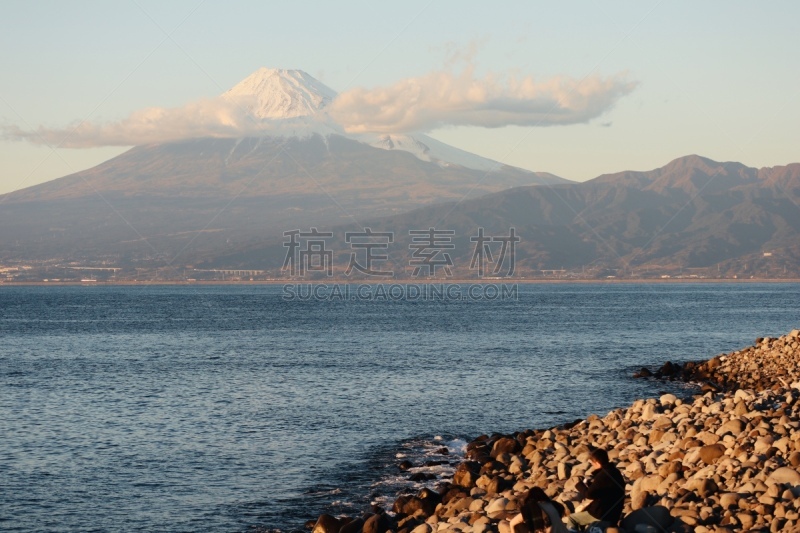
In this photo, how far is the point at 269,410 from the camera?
32.4 m

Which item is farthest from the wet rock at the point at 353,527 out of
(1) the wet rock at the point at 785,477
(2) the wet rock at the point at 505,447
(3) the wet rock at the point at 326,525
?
(1) the wet rock at the point at 785,477

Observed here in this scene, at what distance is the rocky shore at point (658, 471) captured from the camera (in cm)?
1344

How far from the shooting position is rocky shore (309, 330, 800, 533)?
13438 mm

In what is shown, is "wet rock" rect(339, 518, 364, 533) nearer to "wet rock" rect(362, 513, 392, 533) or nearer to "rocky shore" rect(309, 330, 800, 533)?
"rocky shore" rect(309, 330, 800, 533)

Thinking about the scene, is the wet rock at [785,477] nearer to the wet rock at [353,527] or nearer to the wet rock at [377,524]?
the wet rock at [377,524]

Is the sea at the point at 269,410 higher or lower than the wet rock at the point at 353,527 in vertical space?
lower

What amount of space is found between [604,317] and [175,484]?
7927 cm

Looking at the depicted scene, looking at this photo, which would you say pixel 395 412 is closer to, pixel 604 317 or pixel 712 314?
pixel 604 317

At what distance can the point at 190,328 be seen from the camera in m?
85.8

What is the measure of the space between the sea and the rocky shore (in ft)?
7.00

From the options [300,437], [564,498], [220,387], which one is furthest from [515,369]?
[564,498]

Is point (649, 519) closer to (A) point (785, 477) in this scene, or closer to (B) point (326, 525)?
(A) point (785, 477)

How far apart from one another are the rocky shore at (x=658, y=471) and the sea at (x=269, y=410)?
84.0 inches

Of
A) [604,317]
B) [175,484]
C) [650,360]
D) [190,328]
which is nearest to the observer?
[175,484]
